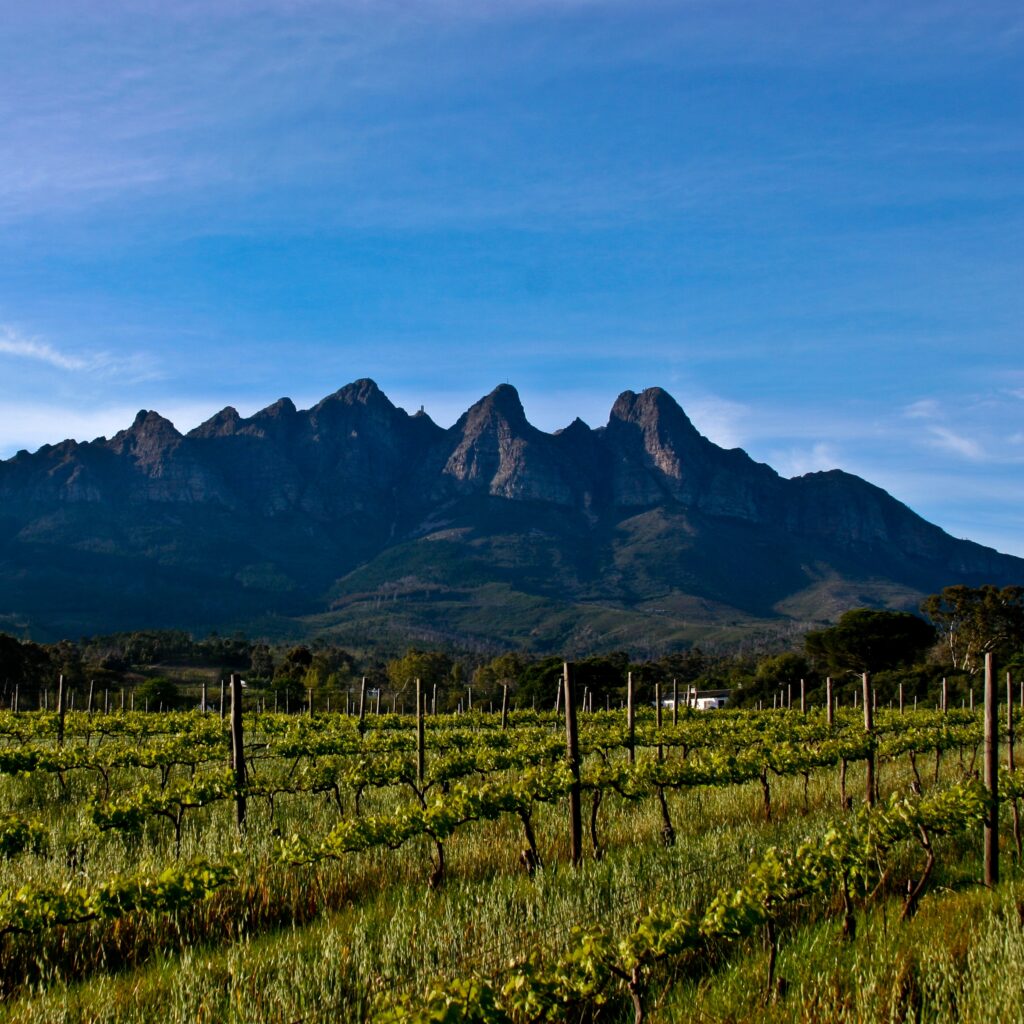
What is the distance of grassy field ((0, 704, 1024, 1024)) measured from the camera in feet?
18.3

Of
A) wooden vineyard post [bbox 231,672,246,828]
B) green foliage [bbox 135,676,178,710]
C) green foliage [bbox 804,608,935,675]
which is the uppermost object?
wooden vineyard post [bbox 231,672,246,828]

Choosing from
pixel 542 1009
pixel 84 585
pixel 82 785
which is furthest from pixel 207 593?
pixel 542 1009

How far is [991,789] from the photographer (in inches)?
345

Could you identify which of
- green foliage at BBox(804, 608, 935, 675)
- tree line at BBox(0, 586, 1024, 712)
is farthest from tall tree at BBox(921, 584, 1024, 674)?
green foliage at BBox(804, 608, 935, 675)

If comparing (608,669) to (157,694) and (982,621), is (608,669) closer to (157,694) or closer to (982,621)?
(982,621)

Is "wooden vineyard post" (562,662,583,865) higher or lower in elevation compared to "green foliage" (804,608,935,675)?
higher

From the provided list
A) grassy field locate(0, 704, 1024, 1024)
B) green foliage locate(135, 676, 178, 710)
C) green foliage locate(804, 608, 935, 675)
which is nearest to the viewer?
grassy field locate(0, 704, 1024, 1024)

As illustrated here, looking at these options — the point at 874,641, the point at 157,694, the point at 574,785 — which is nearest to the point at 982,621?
the point at 874,641

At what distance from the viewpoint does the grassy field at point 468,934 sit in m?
5.57

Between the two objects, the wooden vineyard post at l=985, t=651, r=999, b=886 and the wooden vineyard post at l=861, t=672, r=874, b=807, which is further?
the wooden vineyard post at l=861, t=672, r=874, b=807

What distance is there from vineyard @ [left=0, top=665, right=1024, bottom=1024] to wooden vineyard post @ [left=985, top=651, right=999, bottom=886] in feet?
0.17

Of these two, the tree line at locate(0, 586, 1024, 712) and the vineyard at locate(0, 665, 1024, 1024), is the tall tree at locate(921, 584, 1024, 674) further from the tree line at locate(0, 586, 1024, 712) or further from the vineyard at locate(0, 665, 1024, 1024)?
the vineyard at locate(0, 665, 1024, 1024)

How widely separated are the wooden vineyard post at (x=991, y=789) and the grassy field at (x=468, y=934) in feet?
1.01

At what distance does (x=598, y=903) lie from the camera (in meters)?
7.41
